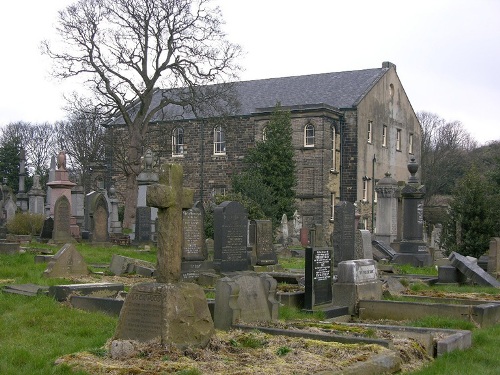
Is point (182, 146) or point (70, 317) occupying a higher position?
point (182, 146)

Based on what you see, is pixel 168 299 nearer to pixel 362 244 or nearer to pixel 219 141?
pixel 362 244

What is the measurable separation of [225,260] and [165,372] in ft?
30.8

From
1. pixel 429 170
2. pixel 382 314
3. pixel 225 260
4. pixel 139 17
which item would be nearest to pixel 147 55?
pixel 139 17

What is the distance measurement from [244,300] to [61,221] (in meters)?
16.9

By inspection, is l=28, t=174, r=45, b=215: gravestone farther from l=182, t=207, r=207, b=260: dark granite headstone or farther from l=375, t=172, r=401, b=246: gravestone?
l=182, t=207, r=207, b=260: dark granite headstone

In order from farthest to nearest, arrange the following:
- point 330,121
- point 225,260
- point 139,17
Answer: point 330,121, point 139,17, point 225,260

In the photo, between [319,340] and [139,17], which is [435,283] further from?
[139,17]

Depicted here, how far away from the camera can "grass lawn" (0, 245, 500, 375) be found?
24.6 ft

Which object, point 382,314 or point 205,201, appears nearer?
point 382,314

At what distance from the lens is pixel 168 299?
24.9 feet

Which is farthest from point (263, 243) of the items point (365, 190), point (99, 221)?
point (365, 190)

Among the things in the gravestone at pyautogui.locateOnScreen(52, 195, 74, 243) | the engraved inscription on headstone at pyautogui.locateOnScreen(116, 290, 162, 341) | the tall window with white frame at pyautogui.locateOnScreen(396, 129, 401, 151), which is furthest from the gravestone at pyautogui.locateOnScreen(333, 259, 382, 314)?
the tall window with white frame at pyautogui.locateOnScreen(396, 129, 401, 151)

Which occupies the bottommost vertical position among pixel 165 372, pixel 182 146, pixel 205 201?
pixel 165 372

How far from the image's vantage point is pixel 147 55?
37.2 meters
